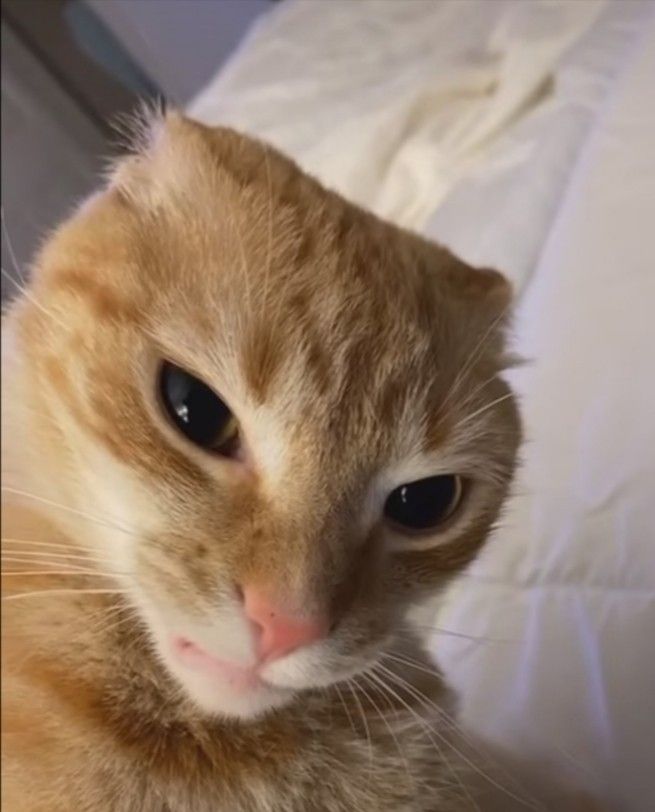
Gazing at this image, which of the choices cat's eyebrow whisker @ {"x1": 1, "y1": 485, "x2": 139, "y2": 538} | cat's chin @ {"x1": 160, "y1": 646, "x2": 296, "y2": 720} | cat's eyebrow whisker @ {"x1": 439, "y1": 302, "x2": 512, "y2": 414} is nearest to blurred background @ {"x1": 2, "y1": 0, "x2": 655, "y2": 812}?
cat's eyebrow whisker @ {"x1": 439, "y1": 302, "x2": 512, "y2": 414}

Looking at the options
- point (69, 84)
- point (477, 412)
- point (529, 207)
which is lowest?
point (477, 412)

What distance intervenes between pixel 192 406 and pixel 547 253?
63 centimetres

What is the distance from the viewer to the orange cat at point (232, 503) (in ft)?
2.08

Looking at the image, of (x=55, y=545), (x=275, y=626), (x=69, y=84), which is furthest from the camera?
(x=69, y=84)

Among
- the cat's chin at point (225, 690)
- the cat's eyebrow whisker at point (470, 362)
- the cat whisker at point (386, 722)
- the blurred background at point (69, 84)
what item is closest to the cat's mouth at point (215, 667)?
the cat's chin at point (225, 690)

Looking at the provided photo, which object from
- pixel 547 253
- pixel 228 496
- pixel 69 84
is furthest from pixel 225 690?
pixel 69 84

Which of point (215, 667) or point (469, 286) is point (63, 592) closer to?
point (215, 667)

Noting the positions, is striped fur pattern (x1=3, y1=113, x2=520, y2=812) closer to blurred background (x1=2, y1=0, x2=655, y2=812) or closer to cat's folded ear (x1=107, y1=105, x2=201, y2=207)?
cat's folded ear (x1=107, y1=105, x2=201, y2=207)

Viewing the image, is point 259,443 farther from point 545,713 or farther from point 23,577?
point 545,713

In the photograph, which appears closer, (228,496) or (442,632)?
(228,496)

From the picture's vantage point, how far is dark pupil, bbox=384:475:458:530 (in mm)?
746

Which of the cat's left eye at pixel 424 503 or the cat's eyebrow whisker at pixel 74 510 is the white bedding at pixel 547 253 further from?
the cat's eyebrow whisker at pixel 74 510

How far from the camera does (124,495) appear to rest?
2.21ft

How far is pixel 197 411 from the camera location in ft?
2.24
